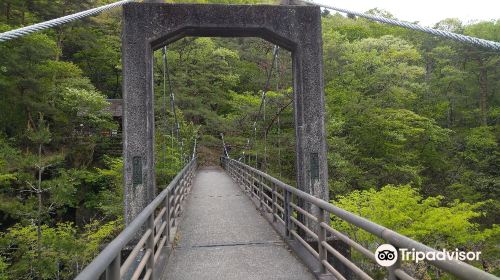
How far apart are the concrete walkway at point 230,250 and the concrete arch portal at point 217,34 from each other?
948mm

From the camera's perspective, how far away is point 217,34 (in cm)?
596

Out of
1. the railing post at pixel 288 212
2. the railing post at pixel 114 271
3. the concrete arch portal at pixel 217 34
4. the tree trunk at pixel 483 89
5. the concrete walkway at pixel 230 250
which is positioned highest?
the tree trunk at pixel 483 89

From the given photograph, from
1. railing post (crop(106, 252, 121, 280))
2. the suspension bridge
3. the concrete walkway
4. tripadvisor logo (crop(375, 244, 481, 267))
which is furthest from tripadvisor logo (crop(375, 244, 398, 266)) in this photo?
the suspension bridge

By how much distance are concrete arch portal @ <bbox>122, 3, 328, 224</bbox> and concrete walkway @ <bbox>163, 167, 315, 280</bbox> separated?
3.11ft

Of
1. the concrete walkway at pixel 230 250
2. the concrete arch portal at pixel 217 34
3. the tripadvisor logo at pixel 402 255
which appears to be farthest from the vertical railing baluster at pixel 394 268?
the concrete arch portal at pixel 217 34

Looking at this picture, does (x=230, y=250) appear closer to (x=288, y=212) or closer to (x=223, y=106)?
(x=288, y=212)

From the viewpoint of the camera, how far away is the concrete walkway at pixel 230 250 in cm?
419

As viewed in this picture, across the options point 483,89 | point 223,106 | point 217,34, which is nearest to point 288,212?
point 217,34

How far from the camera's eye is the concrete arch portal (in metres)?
5.27

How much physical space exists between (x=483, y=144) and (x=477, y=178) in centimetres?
246

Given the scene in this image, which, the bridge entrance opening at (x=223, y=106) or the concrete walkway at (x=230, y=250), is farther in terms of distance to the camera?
the bridge entrance opening at (x=223, y=106)

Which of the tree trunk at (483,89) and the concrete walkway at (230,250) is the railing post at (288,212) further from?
the tree trunk at (483,89)

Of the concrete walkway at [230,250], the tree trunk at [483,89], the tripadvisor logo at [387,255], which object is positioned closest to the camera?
the tripadvisor logo at [387,255]

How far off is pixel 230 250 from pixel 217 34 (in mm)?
3179
